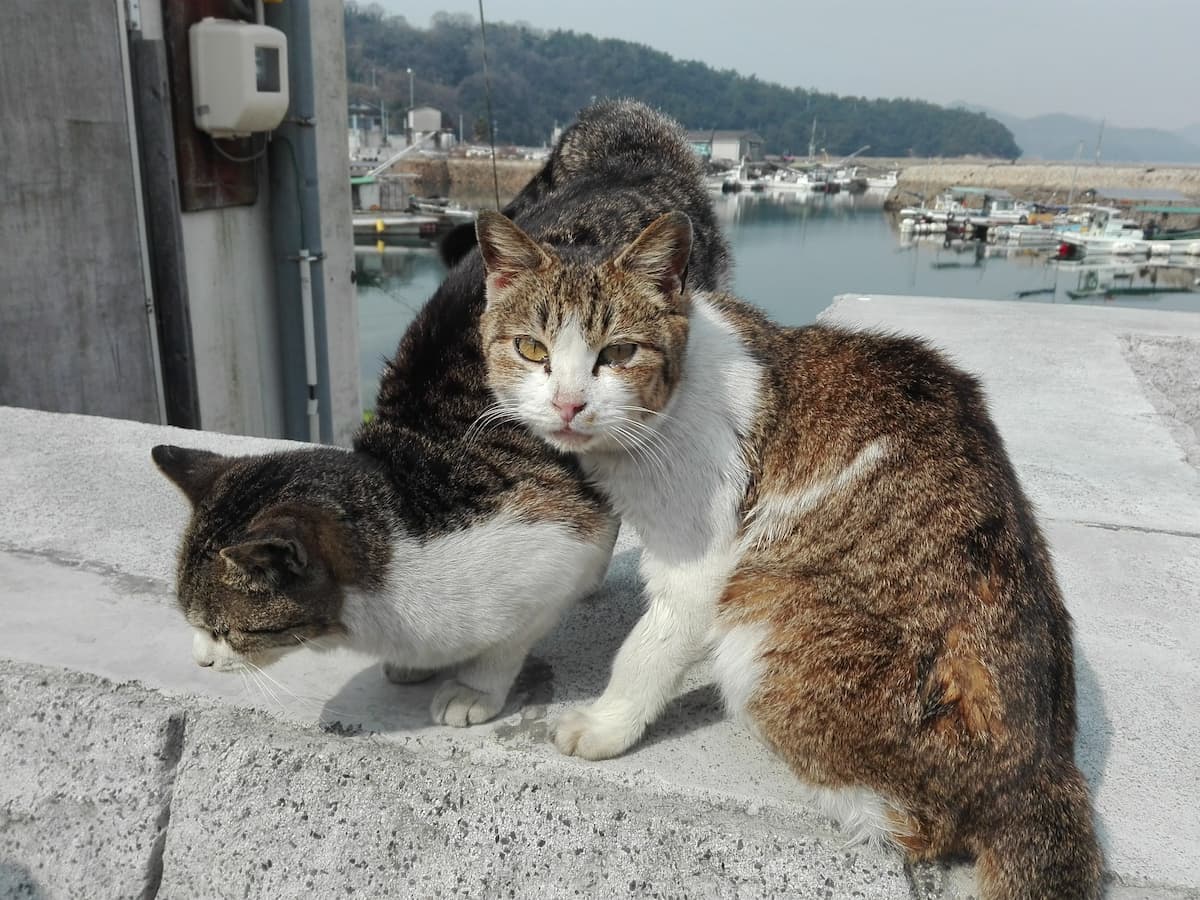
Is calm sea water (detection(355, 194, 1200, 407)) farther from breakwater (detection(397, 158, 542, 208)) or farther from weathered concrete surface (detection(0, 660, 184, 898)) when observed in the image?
breakwater (detection(397, 158, 542, 208))

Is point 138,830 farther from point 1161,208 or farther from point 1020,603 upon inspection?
point 1161,208

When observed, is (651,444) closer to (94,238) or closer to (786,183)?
(94,238)

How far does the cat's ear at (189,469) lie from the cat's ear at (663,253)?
1.09 metres

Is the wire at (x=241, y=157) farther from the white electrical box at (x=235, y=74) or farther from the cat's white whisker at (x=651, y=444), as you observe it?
the cat's white whisker at (x=651, y=444)

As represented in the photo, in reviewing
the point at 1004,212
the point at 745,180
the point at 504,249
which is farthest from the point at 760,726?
the point at 745,180

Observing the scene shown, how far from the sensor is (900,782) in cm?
170

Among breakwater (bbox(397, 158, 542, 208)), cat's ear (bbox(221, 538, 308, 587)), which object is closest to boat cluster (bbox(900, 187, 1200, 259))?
breakwater (bbox(397, 158, 542, 208))

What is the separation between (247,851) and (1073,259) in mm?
41275

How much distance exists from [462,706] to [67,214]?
5.37m

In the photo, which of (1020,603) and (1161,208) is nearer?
(1020,603)

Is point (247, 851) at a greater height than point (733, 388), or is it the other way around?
point (733, 388)

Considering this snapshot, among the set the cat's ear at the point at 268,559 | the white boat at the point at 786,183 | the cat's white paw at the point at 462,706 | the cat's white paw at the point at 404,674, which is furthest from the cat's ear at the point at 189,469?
the white boat at the point at 786,183

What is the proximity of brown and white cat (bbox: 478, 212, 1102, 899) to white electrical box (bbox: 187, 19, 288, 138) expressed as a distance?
5.20 meters

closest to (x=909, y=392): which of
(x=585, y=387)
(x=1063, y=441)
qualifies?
(x=585, y=387)
